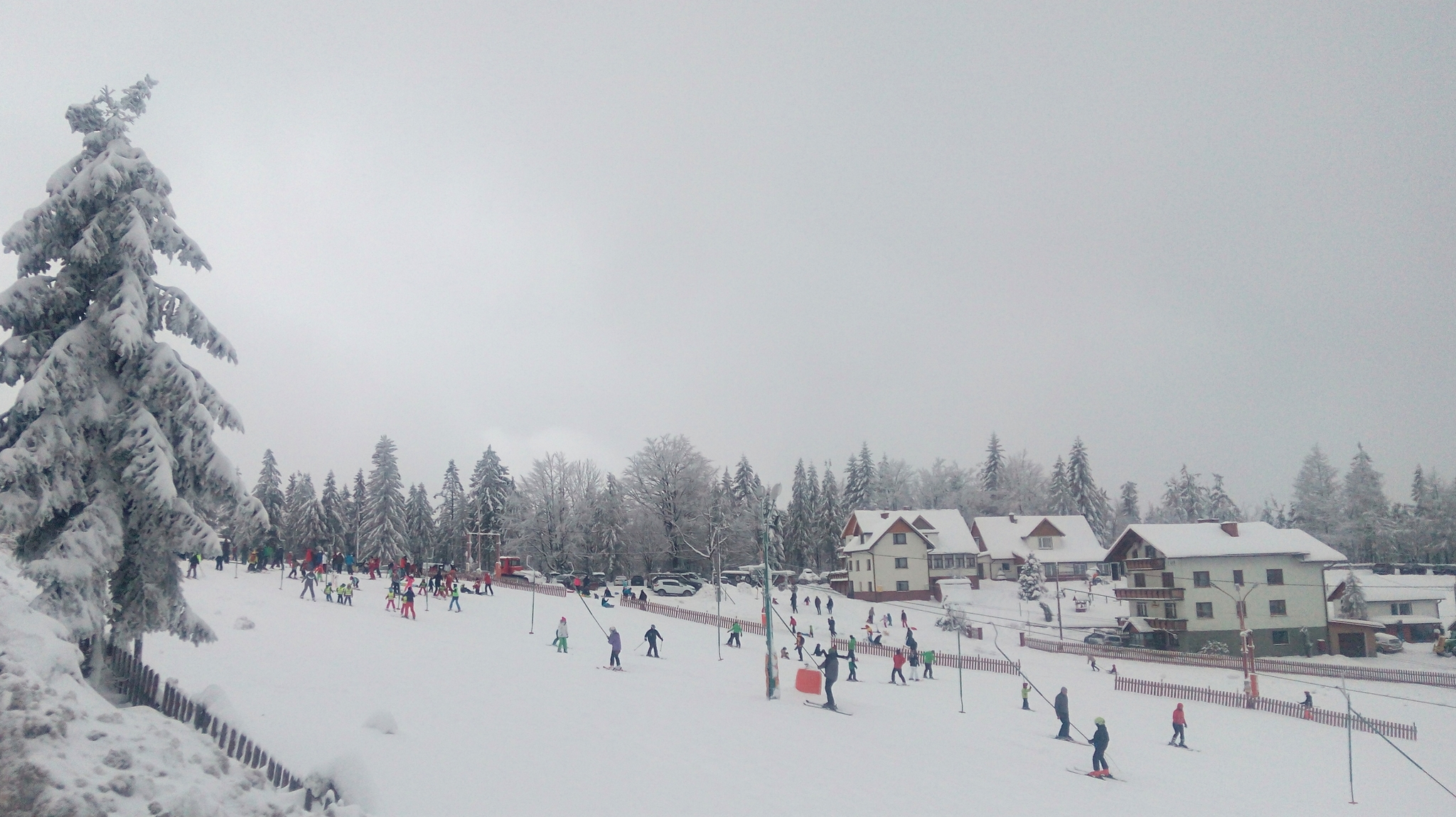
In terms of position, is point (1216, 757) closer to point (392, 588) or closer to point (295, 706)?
point (295, 706)

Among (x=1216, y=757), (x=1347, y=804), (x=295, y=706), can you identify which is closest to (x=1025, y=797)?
(x=1347, y=804)

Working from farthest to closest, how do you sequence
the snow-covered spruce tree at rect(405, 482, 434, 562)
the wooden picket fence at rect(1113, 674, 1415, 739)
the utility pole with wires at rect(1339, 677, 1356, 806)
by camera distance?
1. the snow-covered spruce tree at rect(405, 482, 434, 562)
2. the wooden picket fence at rect(1113, 674, 1415, 739)
3. the utility pole with wires at rect(1339, 677, 1356, 806)

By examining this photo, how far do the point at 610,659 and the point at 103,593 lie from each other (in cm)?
1880

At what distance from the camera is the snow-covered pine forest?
85.7 m

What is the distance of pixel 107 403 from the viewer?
14.9 metres

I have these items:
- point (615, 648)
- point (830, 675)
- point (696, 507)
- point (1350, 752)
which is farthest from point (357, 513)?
point (1350, 752)

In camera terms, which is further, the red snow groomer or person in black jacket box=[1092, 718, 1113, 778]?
the red snow groomer

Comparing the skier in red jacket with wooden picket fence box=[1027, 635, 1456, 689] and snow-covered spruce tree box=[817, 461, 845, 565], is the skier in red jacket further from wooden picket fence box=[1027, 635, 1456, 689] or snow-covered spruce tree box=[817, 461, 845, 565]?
snow-covered spruce tree box=[817, 461, 845, 565]

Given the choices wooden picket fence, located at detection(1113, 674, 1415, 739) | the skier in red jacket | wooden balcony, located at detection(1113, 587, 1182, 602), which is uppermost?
wooden balcony, located at detection(1113, 587, 1182, 602)

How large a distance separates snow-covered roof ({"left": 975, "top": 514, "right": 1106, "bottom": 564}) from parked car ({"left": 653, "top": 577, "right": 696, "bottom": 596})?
121 feet

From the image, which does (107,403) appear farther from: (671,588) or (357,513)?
(357,513)

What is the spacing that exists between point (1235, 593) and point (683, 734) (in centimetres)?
5802

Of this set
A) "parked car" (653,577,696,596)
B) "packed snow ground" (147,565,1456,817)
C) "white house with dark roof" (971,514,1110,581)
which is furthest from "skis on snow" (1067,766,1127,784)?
"white house with dark roof" (971,514,1110,581)

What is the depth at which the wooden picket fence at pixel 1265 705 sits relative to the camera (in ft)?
119
